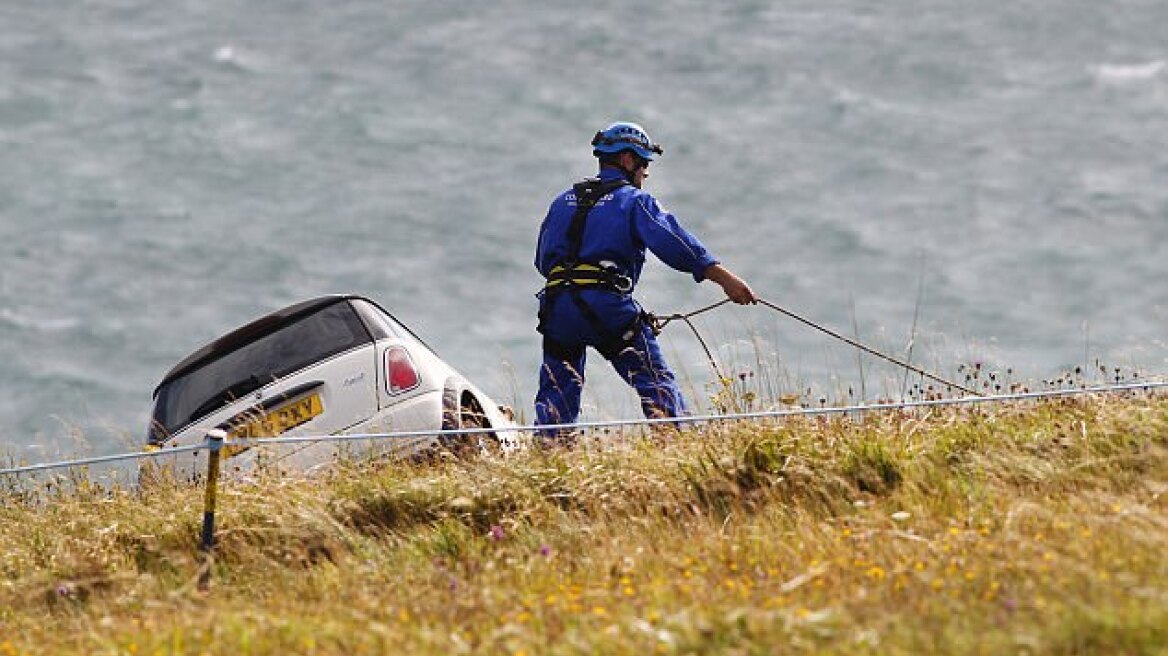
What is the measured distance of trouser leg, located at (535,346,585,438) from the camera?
10602 millimetres

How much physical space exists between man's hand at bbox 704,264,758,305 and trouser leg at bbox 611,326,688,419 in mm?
507

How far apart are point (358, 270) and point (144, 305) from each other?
8.56 meters

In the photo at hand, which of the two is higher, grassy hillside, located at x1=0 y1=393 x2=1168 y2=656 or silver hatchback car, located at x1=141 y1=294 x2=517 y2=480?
silver hatchback car, located at x1=141 y1=294 x2=517 y2=480

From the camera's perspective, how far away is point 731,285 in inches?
402

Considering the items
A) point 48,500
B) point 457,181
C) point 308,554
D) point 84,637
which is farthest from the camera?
point 457,181

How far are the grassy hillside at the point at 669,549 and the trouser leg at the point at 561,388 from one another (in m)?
0.99

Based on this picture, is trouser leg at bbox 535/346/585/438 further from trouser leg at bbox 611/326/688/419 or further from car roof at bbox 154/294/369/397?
car roof at bbox 154/294/369/397

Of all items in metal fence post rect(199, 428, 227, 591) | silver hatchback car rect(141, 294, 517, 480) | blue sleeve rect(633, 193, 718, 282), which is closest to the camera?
metal fence post rect(199, 428, 227, 591)

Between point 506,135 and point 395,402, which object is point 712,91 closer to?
point 506,135

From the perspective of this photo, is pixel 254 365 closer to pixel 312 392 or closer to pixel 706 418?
pixel 312 392

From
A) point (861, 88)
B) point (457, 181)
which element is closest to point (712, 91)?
point (861, 88)

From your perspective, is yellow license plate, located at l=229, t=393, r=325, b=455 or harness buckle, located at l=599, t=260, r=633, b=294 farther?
harness buckle, located at l=599, t=260, r=633, b=294

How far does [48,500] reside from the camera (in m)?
9.93

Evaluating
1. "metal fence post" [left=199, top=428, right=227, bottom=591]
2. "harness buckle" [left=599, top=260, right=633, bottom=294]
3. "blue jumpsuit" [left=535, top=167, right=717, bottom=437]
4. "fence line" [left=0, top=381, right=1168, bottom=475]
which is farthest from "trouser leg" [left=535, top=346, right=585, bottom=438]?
"metal fence post" [left=199, top=428, right=227, bottom=591]
